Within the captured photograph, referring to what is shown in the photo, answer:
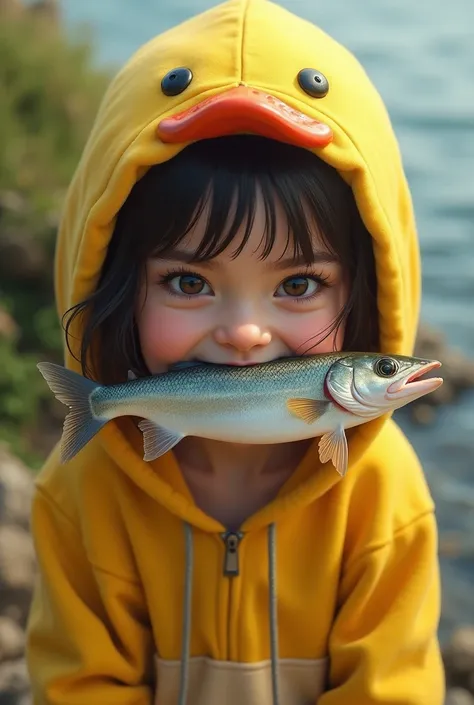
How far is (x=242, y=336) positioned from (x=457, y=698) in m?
1.48

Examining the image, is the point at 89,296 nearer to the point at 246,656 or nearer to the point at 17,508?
the point at 246,656

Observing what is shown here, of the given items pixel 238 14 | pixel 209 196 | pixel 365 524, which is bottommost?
pixel 365 524

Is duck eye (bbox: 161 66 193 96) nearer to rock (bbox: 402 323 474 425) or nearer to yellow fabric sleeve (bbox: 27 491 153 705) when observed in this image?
yellow fabric sleeve (bbox: 27 491 153 705)

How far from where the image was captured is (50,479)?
223cm

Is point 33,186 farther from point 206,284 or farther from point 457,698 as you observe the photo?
point 206,284

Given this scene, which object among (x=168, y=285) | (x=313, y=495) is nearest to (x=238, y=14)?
(x=168, y=285)

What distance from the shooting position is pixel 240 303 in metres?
1.81

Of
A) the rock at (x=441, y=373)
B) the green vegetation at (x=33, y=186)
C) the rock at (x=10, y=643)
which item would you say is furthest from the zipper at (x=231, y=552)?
the rock at (x=441, y=373)

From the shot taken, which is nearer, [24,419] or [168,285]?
[168,285]

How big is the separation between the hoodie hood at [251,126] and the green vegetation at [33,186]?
191 cm

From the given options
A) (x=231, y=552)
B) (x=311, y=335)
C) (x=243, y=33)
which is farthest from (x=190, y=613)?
(x=243, y=33)

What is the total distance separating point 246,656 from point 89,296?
0.77m

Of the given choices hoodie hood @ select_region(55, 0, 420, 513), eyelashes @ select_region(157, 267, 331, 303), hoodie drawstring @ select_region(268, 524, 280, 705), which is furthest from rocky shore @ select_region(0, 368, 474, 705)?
eyelashes @ select_region(157, 267, 331, 303)

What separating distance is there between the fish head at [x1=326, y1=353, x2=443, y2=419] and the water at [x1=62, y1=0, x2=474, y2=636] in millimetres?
1770
